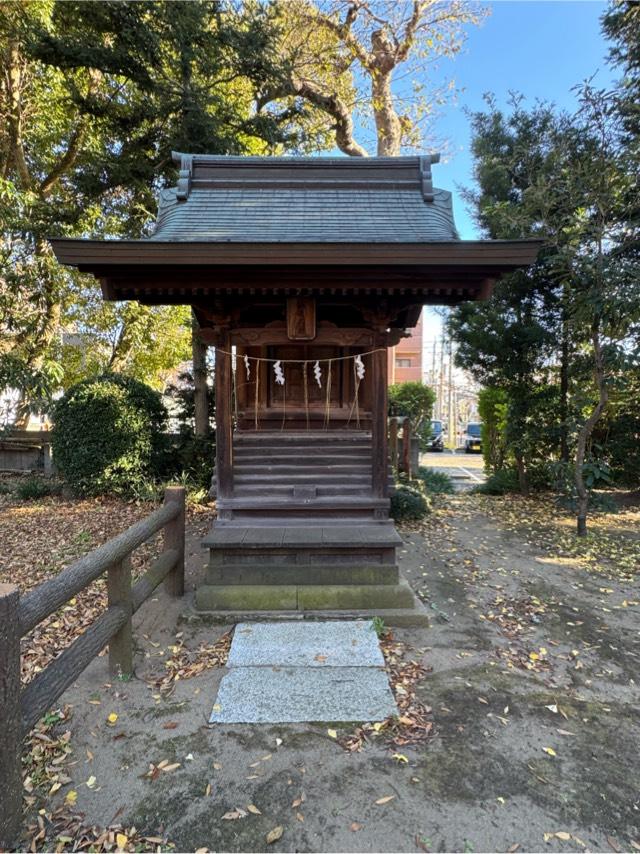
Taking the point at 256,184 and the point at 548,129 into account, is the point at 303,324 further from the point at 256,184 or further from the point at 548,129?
the point at 548,129

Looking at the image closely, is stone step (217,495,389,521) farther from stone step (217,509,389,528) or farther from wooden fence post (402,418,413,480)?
wooden fence post (402,418,413,480)

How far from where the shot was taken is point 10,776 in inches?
65.1

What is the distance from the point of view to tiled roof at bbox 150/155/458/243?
3.93 metres

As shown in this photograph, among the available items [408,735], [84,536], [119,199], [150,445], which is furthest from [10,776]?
[119,199]

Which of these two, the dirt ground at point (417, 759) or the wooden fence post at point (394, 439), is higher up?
the wooden fence post at point (394, 439)

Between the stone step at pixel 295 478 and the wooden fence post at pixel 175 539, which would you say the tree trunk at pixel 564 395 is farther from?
the wooden fence post at pixel 175 539

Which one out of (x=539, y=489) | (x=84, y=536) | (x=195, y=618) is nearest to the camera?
(x=195, y=618)

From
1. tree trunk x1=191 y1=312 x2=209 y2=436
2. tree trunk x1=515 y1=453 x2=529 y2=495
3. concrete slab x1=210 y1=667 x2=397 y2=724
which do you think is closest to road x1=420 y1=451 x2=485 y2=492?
tree trunk x1=515 y1=453 x2=529 y2=495

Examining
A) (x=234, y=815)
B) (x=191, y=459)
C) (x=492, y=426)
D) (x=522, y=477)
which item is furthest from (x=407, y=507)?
(x=234, y=815)

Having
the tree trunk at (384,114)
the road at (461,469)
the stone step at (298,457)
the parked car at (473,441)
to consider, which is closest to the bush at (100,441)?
the stone step at (298,457)

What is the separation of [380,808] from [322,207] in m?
4.48

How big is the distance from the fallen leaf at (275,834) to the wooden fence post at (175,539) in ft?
7.73

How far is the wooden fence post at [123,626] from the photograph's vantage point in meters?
2.72

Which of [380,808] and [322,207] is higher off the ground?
[322,207]
